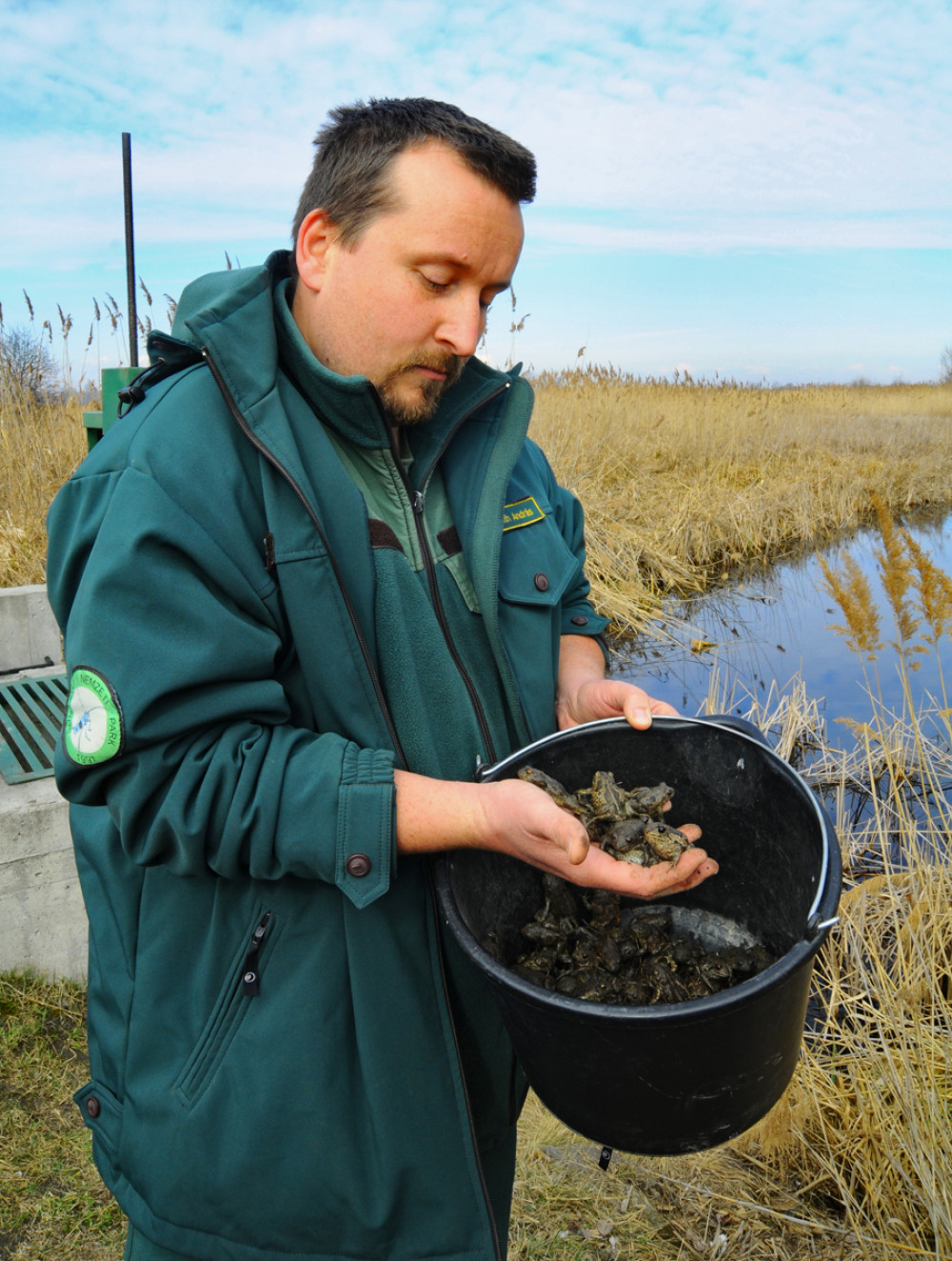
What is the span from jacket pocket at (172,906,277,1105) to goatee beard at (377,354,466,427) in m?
0.73

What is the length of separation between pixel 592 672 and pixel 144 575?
3.00ft

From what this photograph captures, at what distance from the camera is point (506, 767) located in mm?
1308

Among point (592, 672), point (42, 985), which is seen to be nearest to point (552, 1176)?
point (592, 672)

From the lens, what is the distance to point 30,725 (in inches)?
112

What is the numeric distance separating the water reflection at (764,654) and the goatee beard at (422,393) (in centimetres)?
390

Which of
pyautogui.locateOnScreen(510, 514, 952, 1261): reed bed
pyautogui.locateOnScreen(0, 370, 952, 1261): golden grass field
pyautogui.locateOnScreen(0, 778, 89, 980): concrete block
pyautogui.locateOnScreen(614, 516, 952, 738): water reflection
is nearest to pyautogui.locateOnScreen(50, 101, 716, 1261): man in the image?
pyautogui.locateOnScreen(0, 370, 952, 1261): golden grass field

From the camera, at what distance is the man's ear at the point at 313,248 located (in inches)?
48.8

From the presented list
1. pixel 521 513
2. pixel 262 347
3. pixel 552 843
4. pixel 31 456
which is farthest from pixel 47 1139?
pixel 31 456

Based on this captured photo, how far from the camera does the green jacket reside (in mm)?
1015

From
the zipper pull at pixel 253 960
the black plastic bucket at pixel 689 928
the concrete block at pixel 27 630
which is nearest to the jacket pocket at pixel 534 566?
the black plastic bucket at pixel 689 928

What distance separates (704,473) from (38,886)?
869 centimetres

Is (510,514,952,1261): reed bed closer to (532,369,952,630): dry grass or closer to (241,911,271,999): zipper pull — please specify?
(241,911,271,999): zipper pull

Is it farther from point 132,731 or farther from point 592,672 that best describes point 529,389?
point 132,731

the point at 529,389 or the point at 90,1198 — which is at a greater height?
the point at 529,389
